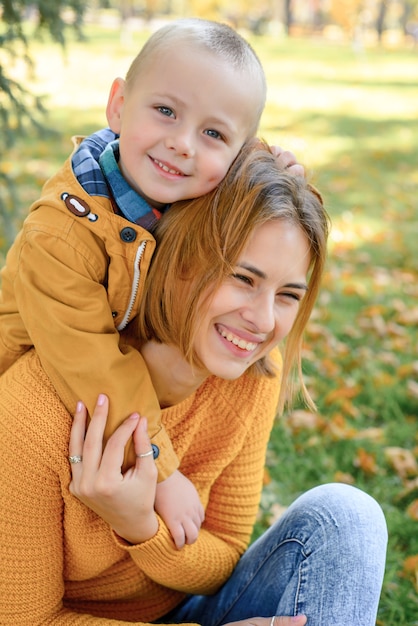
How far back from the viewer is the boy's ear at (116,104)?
1927 mm

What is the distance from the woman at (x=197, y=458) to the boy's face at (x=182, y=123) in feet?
0.20

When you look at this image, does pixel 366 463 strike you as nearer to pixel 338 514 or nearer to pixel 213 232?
pixel 338 514

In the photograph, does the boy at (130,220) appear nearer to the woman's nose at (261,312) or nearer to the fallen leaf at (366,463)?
the woman's nose at (261,312)

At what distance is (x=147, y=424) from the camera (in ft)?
5.72

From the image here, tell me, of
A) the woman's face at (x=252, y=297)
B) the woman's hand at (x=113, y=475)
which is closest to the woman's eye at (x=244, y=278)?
the woman's face at (x=252, y=297)

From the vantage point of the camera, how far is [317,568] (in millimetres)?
1788

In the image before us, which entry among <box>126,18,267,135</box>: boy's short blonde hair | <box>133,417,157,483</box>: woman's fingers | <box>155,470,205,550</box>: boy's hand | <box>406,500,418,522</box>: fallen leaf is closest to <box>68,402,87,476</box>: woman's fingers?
<box>133,417,157,483</box>: woman's fingers

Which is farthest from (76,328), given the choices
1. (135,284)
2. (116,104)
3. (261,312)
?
(116,104)

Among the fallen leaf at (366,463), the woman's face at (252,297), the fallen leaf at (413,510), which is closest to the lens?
the woman's face at (252,297)

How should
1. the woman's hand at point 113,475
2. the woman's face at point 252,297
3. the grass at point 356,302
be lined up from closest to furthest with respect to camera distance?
the woman's hand at point 113,475 < the woman's face at point 252,297 < the grass at point 356,302

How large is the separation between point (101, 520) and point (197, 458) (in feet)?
1.18

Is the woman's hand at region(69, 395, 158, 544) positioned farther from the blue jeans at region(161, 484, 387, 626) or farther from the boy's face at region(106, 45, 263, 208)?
the boy's face at region(106, 45, 263, 208)

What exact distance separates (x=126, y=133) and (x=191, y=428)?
766mm

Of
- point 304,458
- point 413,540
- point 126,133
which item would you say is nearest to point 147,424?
point 126,133
